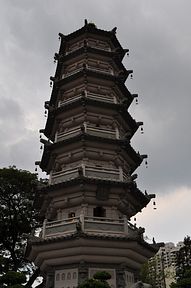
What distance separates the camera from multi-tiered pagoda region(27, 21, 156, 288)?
1988cm

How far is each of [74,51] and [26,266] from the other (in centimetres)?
1948

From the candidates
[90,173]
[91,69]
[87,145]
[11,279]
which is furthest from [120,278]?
[91,69]

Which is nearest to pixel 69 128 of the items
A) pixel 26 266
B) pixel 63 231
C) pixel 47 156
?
pixel 47 156

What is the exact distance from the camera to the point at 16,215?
32.3 meters

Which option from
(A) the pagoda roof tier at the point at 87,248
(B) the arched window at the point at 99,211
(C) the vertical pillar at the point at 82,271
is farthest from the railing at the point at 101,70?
(C) the vertical pillar at the point at 82,271

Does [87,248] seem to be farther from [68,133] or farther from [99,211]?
[68,133]

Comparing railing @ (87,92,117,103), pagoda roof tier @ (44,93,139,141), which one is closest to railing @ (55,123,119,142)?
pagoda roof tier @ (44,93,139,141)

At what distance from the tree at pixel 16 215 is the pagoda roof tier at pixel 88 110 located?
7.52 m

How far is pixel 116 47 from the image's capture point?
107 feet

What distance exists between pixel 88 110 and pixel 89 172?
5.66 meters

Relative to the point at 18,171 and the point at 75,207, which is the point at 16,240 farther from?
the point at 75,207

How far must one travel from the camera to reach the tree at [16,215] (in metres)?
31.7

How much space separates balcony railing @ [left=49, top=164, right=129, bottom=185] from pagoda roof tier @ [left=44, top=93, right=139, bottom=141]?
485 cm

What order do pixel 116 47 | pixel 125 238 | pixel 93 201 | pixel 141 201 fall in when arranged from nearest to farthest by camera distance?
pixel 125 238 → pixel 93 201 → pixel 141 201 → pixel 116 47
